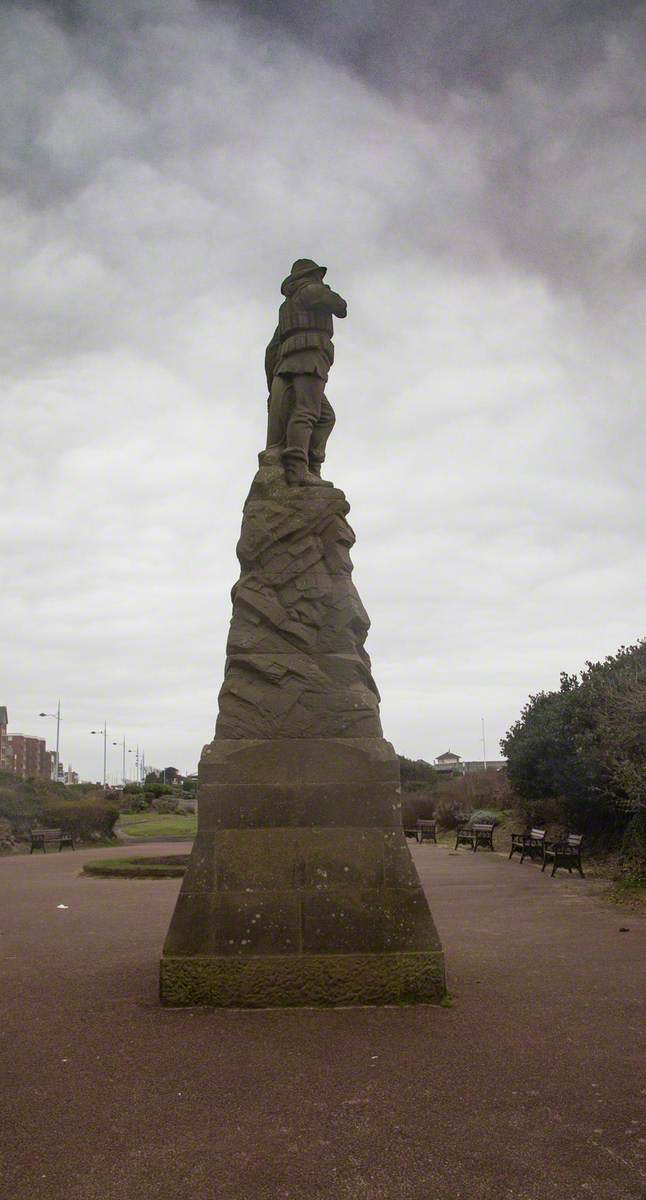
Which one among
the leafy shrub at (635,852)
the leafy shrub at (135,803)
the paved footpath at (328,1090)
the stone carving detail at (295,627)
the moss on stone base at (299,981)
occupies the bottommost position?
the paved footpath at (328,1090)

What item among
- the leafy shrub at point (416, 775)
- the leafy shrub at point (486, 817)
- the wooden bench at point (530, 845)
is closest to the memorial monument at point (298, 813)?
the wooden bench at point (530, 845)

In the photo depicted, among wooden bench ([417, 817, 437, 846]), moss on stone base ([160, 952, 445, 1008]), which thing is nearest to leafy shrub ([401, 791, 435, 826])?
wooden bench ([417, 817, 437, 846])

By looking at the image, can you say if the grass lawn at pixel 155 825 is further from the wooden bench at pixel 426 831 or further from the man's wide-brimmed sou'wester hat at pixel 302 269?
the man's wide-brimmed sou'wester hat at pixel 302 269

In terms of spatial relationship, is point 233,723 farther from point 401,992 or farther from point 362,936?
point 401,992

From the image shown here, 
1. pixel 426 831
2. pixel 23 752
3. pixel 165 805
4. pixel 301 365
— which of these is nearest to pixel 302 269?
pixel 301 365

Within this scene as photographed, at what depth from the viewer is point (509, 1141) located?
3.96 m

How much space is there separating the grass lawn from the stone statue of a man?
1879 cm

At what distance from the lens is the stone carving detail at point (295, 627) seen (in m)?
7.14

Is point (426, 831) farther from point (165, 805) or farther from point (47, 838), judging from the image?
point (165, 805)

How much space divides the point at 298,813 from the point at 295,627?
5.42 ft

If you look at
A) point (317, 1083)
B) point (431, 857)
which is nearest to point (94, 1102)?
point (317, 1083)

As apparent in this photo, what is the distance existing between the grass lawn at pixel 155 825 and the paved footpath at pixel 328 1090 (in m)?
19.2

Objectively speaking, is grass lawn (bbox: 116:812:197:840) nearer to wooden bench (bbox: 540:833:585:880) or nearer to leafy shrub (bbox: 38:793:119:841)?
leafy shrub (bbox: 38:793:119:841)

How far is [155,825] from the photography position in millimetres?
33750
